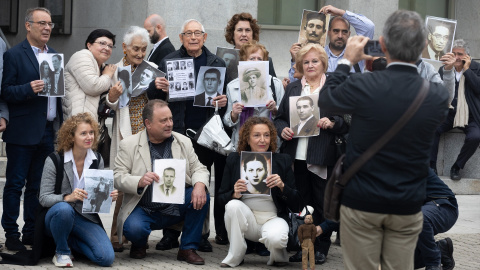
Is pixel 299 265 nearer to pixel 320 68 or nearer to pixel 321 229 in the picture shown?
pixel 321 229

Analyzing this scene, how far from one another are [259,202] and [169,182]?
82 cm

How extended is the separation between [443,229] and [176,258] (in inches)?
92.1

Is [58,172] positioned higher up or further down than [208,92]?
further down

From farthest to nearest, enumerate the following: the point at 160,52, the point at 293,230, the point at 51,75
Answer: the point at 160,52 < the point at 51,75 < the point at 293,230

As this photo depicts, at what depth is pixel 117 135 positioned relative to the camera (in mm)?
8414

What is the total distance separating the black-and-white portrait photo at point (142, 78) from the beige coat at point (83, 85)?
25 cm

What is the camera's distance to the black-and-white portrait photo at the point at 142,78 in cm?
832

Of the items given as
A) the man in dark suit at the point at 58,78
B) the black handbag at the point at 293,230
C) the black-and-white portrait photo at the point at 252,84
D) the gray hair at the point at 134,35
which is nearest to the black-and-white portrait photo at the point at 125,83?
the gray hair at the point at 134,35

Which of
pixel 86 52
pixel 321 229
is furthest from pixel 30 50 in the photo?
pixel 321 229

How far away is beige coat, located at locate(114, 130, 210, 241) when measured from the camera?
7.77 metres

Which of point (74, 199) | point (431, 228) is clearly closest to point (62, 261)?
point (74, 199)

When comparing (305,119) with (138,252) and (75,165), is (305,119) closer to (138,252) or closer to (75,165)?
(138,252)

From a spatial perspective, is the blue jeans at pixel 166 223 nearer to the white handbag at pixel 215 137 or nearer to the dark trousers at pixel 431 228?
the white handbag at pixel 215 137

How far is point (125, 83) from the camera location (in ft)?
27.1
